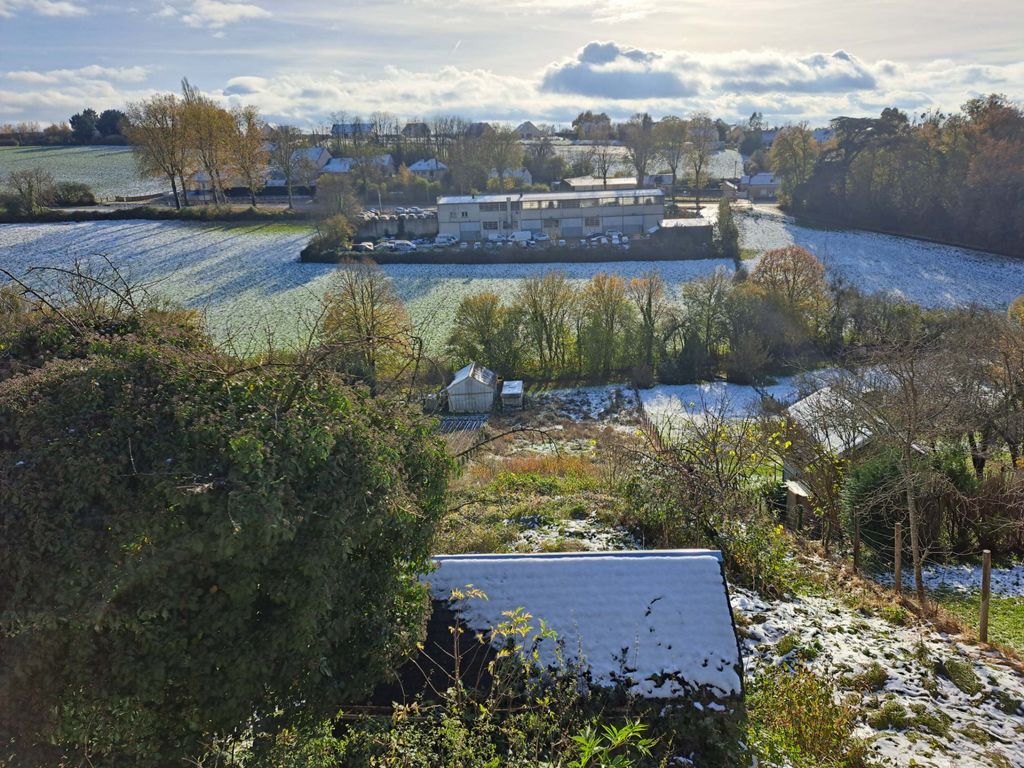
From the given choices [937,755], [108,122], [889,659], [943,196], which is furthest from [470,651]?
[108,122]

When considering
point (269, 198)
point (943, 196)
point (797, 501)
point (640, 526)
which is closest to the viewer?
point (640, 526)

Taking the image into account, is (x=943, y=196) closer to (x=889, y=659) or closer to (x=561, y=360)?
(x=561, y=360)

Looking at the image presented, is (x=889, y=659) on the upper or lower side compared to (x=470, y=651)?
lower

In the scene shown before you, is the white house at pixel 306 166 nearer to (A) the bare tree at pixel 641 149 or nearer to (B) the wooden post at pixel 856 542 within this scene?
(A) the bare tree at pixel 641 149

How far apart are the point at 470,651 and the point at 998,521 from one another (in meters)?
9.40

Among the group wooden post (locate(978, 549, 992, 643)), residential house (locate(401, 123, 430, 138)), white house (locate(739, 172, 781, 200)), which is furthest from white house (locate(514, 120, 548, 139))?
wooden post (locate(978, 549, 992, 643))

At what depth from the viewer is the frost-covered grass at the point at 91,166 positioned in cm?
5714

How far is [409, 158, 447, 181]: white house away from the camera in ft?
209

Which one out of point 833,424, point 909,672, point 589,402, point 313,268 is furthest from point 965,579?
point 313,268

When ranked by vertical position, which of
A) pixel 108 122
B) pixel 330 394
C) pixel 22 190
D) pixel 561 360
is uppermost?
pixel 108 122

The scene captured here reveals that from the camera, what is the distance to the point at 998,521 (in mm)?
10250

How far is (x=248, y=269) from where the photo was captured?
3644cm

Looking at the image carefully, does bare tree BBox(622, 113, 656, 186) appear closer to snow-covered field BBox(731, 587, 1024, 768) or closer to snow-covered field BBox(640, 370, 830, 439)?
snow-covered field BBox(640, 370, 830, 439)

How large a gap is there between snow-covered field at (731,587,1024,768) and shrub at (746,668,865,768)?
0.23m
